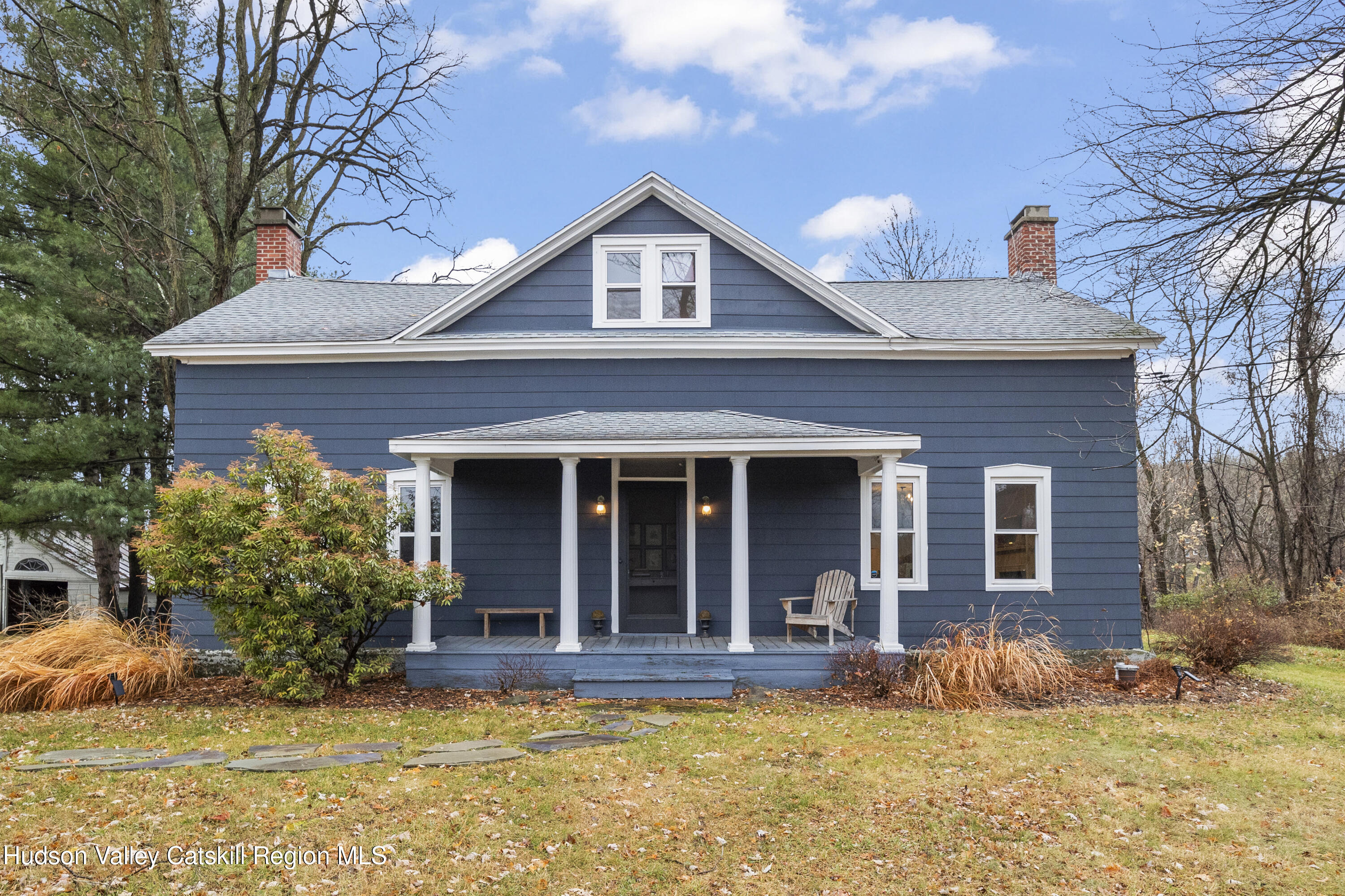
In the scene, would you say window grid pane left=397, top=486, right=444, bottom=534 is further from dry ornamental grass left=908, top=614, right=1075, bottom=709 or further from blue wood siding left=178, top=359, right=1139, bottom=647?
dry ornamental grass left=908, top=614, right=1075, bottom=709

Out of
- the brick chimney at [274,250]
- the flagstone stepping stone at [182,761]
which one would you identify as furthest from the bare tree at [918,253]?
the flagstone stepping stone at [182,761]

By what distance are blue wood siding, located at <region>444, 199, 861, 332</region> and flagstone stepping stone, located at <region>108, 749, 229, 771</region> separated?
19.7 feet

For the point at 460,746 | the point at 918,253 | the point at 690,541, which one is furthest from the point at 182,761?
the point at 918,253

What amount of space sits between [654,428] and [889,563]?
319cm

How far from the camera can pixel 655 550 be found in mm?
10586

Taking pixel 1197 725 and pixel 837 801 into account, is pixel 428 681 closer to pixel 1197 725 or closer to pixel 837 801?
pixel 837 801

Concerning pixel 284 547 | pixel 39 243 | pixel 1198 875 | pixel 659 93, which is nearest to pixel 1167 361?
pixel 1198 875

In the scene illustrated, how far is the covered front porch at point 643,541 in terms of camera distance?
29.1 ft

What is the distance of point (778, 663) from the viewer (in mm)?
8852

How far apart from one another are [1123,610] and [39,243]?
1870 cm

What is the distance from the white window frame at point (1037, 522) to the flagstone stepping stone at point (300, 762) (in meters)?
7.83

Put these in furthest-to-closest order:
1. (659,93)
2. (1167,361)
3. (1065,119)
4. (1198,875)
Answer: (659,93) < (1167,361) < (1065,119) < (1198,875)

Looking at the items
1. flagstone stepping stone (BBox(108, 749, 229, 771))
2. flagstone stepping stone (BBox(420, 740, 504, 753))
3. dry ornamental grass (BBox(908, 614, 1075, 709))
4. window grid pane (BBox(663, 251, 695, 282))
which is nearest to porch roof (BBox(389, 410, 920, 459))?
dry ornamental grass (BBox(908, 614, 1075, 709))

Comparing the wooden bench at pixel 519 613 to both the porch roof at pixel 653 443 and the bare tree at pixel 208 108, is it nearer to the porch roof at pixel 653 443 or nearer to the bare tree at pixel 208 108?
the porch roof at pixel 653 443
